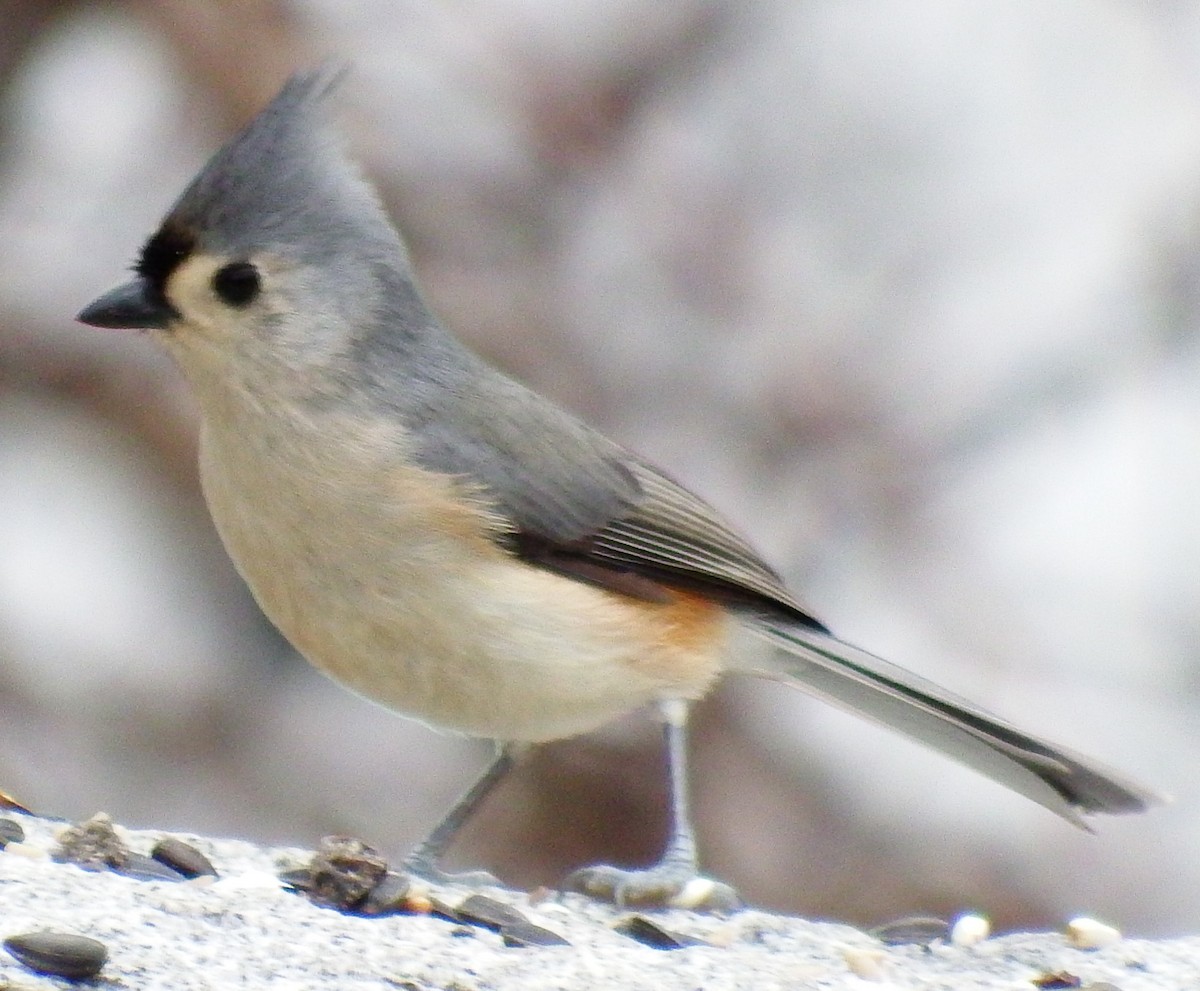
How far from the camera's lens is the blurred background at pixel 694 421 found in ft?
12.7

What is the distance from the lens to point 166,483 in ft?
13.0

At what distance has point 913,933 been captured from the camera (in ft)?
7.84

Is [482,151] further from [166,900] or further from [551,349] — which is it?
[166,900]

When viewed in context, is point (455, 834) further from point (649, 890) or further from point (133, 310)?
point (133, 310)

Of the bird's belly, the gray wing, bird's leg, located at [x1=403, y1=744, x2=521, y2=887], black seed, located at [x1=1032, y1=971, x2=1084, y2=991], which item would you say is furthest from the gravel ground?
the gray wing

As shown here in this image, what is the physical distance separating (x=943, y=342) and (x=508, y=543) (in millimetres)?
1919

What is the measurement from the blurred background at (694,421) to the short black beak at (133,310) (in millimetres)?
1395

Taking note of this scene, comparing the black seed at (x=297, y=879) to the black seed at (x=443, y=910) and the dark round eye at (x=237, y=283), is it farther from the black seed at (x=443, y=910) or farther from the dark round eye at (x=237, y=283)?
the dark round eye at (x=237, y=283)

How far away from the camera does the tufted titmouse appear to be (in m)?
2.43

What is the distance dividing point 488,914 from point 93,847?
430 millimetres

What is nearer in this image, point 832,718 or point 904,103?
point 832,718

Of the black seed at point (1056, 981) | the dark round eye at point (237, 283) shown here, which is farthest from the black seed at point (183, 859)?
the black seed at point (1056, 981)

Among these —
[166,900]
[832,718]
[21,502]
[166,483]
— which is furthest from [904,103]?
[166,900]

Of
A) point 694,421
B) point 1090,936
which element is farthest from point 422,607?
point 694,421
